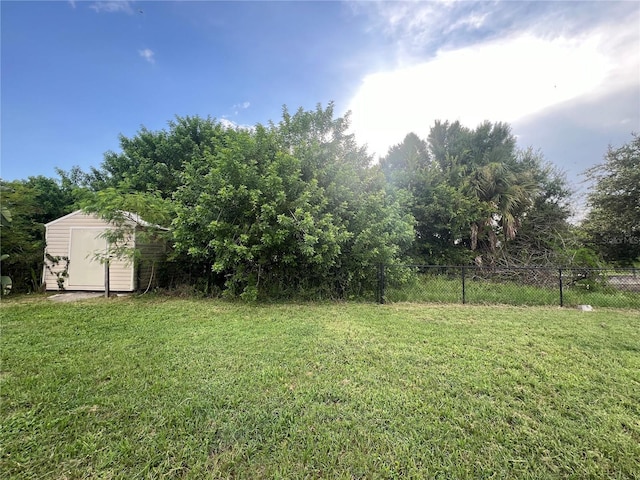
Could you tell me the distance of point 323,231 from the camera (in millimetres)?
5344

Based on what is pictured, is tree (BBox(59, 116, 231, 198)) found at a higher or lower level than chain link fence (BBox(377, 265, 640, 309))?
higher

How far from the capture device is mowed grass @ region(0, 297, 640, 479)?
1.49 meters

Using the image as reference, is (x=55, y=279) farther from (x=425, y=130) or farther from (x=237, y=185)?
(x=425, y=130)

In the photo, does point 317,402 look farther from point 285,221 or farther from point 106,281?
point 106,281

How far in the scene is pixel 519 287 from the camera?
665 cm

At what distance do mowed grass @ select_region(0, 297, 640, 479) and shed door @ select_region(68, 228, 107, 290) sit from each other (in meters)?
3.04

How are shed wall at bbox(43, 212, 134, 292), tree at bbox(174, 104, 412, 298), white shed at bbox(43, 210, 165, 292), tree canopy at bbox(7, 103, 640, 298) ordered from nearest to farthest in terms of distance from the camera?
tree at bbox(174, 104, 412, 298) → tree canopy at bbox(7, 103, 640, 298) → white shed at bbox(43, 210, 165, 292) → shed wall at bbox(43, 212, 134, 292)

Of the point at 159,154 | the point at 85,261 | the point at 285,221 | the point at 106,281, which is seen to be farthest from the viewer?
the point at 159,154

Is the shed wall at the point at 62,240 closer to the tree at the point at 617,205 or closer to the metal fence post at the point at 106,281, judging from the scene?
the metal fence post at the point at 106,281

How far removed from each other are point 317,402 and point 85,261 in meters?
7.54

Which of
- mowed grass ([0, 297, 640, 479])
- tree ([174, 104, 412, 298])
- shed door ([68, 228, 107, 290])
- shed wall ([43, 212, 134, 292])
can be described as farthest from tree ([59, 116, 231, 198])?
mowed grass ([0, 297, 640, 479])

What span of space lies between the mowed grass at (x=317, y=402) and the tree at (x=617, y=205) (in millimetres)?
7904

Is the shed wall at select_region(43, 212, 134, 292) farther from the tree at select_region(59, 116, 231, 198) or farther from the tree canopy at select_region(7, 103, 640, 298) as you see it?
the tree at select_region(59, 116, 231, 198)

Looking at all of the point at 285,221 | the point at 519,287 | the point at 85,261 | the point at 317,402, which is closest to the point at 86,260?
the point at 85,261
